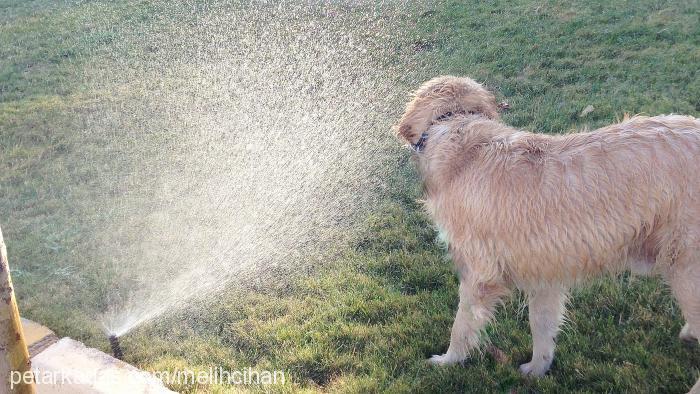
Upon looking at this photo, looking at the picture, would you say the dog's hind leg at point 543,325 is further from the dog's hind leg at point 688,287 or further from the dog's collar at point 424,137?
the dog's collar at point 424,137

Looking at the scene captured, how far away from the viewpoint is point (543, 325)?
143 inches

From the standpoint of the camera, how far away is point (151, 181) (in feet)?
21.0

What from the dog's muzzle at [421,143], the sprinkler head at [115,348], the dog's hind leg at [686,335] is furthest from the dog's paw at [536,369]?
the sprinkler head at [115,348]

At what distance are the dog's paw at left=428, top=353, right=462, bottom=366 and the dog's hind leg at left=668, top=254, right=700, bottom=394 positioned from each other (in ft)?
4.25

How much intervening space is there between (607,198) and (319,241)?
2755mm

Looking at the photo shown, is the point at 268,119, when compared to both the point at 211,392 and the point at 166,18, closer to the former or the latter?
the point at 211,392

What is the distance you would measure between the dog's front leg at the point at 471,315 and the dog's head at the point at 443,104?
963mm

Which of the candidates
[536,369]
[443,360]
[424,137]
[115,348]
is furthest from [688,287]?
[115,348]

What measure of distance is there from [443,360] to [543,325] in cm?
65

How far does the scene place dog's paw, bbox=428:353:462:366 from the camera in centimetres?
367

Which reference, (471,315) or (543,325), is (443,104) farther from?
(543,325)

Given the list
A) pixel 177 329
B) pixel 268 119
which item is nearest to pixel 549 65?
pixel 268 119

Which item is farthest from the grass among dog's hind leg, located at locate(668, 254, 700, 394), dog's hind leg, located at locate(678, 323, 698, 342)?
dog's hind leg, located at locate(668, 254, 700, 394)

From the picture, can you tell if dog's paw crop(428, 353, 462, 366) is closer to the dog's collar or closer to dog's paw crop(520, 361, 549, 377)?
dog's paw crop(520, 361, 549, 377)
